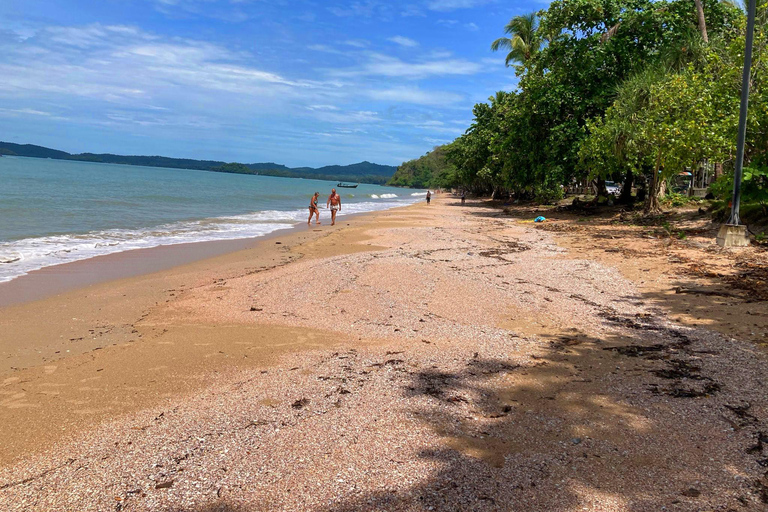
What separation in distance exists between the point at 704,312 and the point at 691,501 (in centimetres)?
459

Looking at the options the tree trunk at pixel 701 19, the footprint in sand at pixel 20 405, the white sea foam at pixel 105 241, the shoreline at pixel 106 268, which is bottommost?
the footprint in sand at pixel 20 405

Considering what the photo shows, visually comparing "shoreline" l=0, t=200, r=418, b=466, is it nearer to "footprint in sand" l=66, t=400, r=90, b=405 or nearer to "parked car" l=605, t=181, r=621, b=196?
"footprint in sand" l=66, t=400, r=90, b=405

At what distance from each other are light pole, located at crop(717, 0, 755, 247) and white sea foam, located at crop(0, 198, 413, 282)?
1402 centimetres

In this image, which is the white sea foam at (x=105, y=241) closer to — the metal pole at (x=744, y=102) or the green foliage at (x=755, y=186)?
A: the metal pole at (x=744, y=102)

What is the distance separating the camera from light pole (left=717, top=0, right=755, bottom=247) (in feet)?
32.1

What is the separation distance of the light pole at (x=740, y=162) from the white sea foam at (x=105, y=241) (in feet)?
46.0

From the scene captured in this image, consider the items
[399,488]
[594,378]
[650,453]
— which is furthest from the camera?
[594,378]

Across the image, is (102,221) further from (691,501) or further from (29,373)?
(691,501)

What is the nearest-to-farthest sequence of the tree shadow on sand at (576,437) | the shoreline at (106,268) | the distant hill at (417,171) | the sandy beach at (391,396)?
the tree shadow on sand at (576,437), the sandy beach at (391,396), the shoreline at (106,268), the distant hill at (417,171)

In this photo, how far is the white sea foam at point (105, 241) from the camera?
1109 cm

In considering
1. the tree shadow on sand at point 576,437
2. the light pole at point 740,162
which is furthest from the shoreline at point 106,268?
the light pole at point 740,162

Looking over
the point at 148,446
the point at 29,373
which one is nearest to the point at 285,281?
the point at 29,373

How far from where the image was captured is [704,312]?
6398 mm

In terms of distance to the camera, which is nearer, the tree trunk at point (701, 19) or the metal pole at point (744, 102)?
the metal pole at point (744, 102)
